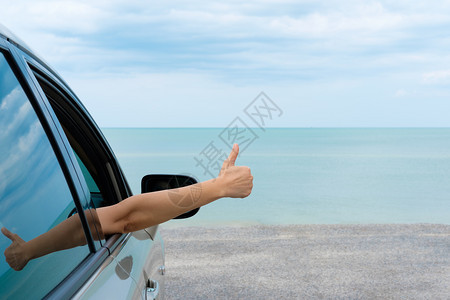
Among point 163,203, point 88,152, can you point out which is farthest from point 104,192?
point 163,203

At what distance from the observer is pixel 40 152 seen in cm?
136

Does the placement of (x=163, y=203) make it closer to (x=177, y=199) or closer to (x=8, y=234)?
(x=177, y=199)

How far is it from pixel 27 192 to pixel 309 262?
6.67 m

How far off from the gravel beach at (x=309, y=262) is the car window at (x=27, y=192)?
477 cm

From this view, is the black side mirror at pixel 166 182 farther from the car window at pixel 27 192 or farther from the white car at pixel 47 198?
the car window at pixel 27 192

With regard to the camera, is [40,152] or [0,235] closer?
[0,235]

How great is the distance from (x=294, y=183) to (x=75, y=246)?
3439 cm

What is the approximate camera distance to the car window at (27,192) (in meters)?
1.09

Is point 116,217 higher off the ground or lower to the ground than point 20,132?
lower

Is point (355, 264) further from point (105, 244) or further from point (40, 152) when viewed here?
point (40, 152)

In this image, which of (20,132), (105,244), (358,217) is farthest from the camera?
(358,217)

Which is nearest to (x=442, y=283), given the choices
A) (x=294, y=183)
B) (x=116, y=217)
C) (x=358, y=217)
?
(x=116, y=217)

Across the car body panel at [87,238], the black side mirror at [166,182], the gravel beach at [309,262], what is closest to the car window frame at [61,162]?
the car body panel at [87,238]

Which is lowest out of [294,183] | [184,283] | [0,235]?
[294,183]
